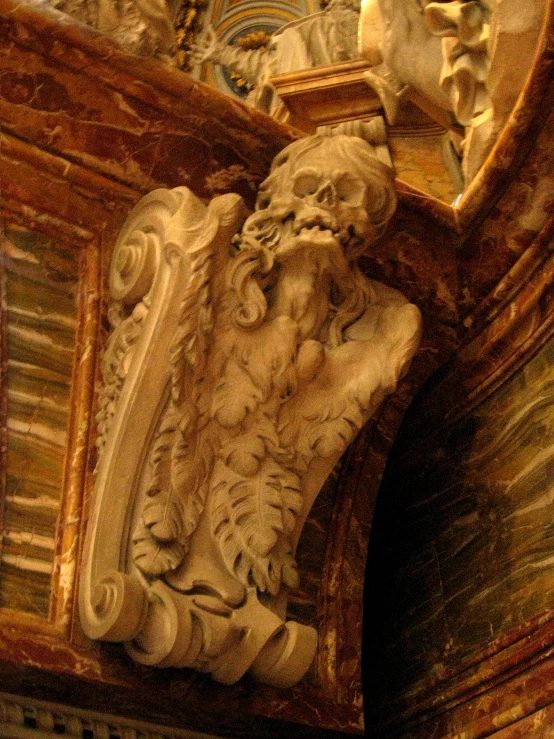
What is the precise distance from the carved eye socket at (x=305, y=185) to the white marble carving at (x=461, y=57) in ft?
2.16

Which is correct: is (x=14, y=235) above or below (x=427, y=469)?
above

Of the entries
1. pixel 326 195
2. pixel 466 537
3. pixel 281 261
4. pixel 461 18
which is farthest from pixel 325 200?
pixel 466 537

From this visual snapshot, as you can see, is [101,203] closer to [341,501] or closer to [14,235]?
[14,235]

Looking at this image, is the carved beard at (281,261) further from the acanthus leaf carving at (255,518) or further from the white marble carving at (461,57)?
the white marble carving at (461,57)

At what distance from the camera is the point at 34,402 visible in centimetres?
246

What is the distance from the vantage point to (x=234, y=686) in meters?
2.39

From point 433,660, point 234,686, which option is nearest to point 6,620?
point 234,686

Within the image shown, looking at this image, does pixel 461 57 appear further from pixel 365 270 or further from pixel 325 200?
pixel 325 200

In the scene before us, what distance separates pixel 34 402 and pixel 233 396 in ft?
1.50

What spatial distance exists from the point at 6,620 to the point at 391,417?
1.31 m

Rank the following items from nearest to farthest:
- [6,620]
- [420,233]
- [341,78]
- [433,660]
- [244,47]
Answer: [6,620] → [433,660] → [420,233] → [341,78] → [244,47]

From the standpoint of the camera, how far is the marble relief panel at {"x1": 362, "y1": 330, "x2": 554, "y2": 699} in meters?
2.61

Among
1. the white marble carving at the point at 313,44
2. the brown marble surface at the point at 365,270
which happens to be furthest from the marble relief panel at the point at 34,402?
the white marble carving at the point at 313,44

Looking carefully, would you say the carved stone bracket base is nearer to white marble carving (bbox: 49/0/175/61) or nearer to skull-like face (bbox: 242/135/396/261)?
skull-like face (bbox: 242/135/396/261)
